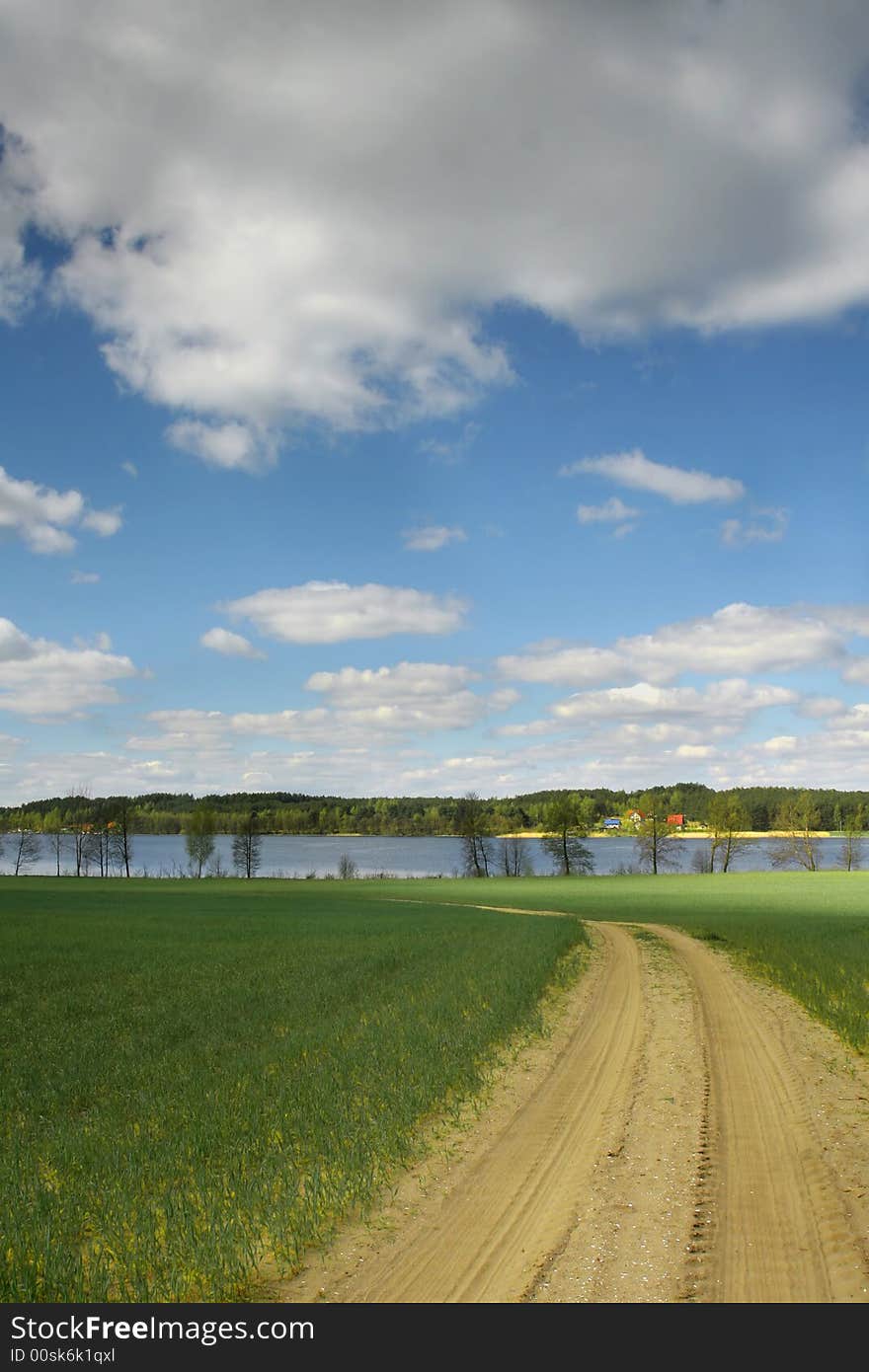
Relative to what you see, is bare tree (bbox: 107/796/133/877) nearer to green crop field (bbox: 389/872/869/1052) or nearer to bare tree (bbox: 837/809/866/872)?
green crop field (bbox: 389/872/869/1052)

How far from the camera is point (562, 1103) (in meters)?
10.5

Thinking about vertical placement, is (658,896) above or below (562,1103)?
below

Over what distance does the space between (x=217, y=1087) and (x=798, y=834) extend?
12232cm

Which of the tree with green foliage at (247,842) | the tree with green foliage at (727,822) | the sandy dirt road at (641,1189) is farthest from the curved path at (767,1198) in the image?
the tree with green foliage at (247,842)

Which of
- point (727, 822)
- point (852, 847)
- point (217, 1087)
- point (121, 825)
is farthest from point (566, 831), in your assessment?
point (217, 1087)

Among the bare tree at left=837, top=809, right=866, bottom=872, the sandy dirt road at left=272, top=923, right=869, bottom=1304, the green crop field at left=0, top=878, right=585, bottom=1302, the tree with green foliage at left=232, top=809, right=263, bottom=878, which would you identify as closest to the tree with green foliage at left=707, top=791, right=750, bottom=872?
the bare tree at left=837, top=809, right=866, bottom=872

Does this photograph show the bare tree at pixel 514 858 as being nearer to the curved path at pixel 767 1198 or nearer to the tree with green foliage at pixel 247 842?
the tree with green foliage at pixel 247 842

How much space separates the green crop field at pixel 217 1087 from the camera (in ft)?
23.0

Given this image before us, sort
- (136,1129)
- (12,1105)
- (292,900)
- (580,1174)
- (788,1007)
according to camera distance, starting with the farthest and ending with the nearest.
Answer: (292,900), (788,1007), (12,1105), (136,1129), (580,1174)

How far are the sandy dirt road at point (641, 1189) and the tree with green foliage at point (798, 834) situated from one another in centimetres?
11000

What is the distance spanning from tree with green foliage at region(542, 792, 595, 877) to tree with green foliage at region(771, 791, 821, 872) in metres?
29.1
